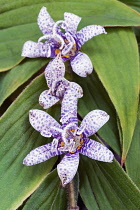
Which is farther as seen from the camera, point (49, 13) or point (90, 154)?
point (49, 13)

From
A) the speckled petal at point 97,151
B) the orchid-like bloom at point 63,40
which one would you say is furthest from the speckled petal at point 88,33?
the speckled petal at point 97,151

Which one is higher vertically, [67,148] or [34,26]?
[34,26]

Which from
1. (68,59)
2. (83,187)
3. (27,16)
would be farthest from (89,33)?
(83,187)

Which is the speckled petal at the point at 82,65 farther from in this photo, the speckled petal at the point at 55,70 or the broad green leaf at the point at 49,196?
the broad green leaf at the point at 49,196

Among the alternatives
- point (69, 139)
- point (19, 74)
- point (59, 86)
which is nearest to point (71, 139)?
point (69, 139)

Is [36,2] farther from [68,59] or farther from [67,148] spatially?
[67,148]

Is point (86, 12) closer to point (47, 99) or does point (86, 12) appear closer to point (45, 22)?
point (45, 22)
